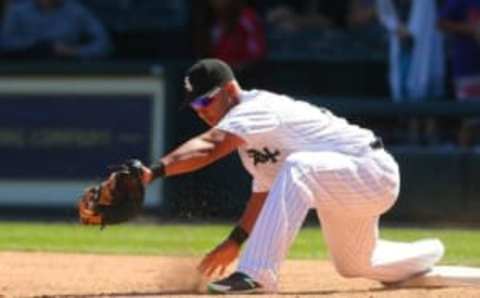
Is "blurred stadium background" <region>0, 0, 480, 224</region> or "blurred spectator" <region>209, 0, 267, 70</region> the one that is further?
"blurred spectator" <region>209, 0, 267, 70</region>

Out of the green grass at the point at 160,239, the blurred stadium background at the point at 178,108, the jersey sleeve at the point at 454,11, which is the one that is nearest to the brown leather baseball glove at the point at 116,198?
the green grass at the point at 160,239

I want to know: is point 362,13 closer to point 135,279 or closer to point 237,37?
point 237,37

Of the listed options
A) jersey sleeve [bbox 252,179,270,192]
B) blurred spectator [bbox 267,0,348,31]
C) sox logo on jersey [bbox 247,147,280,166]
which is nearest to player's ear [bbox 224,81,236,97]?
sox logo on jersey [bbox 247,147,280,166]

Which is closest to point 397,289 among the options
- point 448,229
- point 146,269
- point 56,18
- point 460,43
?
point 146,269

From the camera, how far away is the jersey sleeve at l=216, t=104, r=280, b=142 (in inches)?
289

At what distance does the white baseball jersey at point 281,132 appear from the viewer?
24.5ft

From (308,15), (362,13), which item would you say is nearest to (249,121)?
(362,13)

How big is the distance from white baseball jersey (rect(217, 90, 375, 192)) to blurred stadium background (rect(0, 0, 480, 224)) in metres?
4.99

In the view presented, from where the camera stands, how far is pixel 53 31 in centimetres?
1480

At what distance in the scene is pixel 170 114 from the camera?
14281 mm

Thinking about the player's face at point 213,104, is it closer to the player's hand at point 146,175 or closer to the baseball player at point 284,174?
the baseball player at point 284,174

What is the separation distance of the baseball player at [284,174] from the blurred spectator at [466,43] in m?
5.77

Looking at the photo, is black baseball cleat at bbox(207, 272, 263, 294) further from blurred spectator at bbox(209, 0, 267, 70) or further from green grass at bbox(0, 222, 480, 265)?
blurred spectator at bbox(209, 0, 267, 70)

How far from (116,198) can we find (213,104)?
2.23ft
